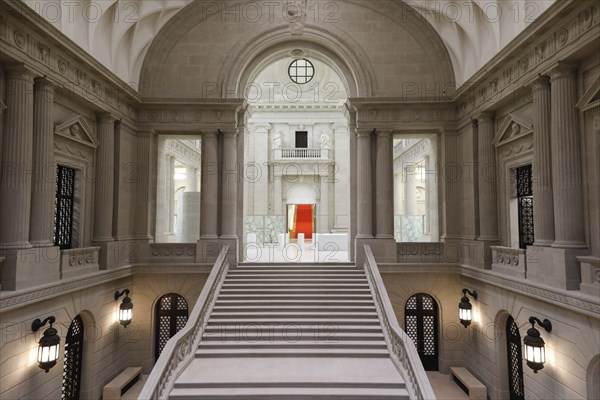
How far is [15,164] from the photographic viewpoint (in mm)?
8742

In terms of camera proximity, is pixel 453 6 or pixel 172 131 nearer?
pixel 453 6

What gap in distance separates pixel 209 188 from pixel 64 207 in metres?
4.62

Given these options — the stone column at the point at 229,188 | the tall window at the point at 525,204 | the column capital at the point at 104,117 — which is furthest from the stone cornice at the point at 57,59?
the tall window at the point at 525,204

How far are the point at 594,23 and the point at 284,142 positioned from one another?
20.8 metres

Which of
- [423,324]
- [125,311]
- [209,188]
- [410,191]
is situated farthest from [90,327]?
[410,191]

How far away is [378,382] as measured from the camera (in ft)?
27.9

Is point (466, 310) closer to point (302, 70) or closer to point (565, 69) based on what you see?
point (565, 69)

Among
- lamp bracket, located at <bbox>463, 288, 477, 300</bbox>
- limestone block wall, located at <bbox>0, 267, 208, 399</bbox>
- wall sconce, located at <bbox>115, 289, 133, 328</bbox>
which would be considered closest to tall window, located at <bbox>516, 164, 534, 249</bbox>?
lamp bracket, located at <bbox>463, 288, 477, 300</bbox>

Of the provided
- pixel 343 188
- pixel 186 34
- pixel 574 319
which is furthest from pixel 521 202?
pixel 343 188

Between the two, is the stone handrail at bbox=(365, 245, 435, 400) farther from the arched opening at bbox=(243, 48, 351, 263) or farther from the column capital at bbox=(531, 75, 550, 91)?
the arched opening at bbox=(243, 48, 351, 263)

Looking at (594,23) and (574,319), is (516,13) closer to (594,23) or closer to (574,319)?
(594,23)

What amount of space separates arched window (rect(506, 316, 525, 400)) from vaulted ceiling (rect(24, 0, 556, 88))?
8.18 m

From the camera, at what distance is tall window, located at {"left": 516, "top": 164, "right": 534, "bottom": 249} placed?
1102 centimetres

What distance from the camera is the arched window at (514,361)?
35.0 feet
